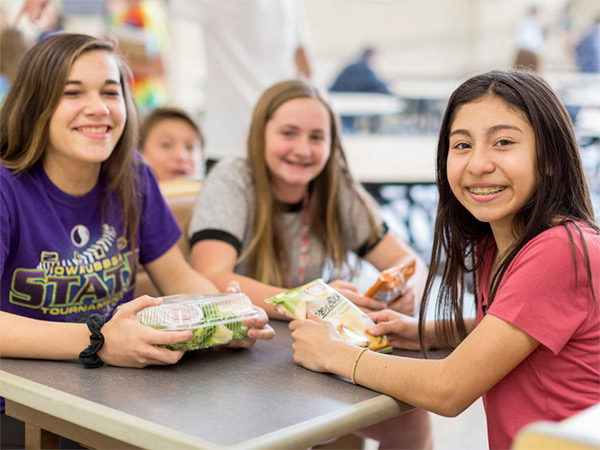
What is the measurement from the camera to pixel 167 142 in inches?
130

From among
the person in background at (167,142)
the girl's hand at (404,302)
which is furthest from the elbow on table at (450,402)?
the person in background at (167,142)

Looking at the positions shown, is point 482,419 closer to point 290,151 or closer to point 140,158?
point 290,151

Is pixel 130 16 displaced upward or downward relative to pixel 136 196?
upward

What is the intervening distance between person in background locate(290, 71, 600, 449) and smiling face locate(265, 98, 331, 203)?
2.18 feet

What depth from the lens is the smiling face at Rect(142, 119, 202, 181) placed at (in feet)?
10.8

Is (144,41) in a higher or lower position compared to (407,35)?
lower

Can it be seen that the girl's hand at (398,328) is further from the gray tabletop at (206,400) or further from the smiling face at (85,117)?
the smiling face at (85,117)

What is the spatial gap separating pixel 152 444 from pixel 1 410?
25.6 inches

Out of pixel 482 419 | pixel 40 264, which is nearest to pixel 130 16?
pixel 482 419

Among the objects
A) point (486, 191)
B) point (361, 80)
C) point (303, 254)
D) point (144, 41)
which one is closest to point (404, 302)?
point (303, 254)

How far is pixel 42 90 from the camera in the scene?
1.62 metres

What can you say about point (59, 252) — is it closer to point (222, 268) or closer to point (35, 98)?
point (35, 98)

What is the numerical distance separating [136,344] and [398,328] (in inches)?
21.5

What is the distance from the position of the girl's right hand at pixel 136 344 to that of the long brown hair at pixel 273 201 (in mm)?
676
